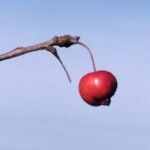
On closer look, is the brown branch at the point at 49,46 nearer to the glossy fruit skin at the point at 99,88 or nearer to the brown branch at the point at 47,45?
the brown branch at the point at 47,45

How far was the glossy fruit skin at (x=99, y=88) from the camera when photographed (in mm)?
3447

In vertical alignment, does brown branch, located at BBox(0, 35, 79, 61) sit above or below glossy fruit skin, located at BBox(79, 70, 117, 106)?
below

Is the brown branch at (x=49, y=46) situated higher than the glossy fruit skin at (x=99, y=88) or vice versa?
the glossy fruit skin at (x=99, y=88)

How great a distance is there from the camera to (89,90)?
3.56 meters

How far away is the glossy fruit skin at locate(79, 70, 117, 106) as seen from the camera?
11.3 ft

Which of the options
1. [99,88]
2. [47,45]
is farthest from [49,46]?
[99,88]

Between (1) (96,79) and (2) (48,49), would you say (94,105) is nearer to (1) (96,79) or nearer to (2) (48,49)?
(1) (96,79)

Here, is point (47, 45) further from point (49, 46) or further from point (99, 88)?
point (99, 88)

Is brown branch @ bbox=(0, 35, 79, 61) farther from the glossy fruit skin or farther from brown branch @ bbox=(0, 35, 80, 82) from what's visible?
the glossy fruit skin

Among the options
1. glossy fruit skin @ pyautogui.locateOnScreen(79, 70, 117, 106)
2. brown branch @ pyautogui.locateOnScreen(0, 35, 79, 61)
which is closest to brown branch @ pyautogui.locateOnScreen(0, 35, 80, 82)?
brown branch @ pyautogui.locateOnScreen(0, 35, 79, 61)

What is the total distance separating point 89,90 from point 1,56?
1420mm

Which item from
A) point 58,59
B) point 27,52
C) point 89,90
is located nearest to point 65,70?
→ point 58,59

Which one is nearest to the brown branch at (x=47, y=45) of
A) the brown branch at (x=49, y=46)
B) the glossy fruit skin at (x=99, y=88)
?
the brown branch at (x=49, y=46)

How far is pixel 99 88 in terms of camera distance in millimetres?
3506
